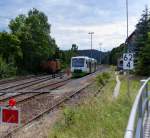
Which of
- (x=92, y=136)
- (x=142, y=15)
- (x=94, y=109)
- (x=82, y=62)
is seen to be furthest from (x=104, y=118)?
(x=142, y=15)

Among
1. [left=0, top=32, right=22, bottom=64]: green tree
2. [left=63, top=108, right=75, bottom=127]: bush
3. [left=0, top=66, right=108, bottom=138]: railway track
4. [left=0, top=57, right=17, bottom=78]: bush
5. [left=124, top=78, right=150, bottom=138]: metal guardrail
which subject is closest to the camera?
[left=124, top=78, right=150, bottom=138]: metal guardrail

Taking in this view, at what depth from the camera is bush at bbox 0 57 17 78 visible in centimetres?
5472

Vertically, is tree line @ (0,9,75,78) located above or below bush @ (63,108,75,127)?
above

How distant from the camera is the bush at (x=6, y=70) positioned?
180ft

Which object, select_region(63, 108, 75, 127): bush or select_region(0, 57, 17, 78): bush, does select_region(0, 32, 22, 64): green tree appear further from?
select_region(63, 108, 75, 127): bush

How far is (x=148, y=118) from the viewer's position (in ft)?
39.0

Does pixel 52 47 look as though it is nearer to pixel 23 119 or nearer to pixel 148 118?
pixel 23 119

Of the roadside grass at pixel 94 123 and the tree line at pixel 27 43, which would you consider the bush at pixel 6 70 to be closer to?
the tree line at pixel 27 43

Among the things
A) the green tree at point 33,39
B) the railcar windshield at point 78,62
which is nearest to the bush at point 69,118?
the railcar windshield at point 78,62

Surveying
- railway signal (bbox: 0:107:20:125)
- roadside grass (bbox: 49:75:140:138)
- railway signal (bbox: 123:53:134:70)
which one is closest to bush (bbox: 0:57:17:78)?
railway signal (bbox: 123:53:134:70)

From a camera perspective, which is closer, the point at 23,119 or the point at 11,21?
the point at 23,119

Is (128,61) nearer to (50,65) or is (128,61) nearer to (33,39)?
(50,65)

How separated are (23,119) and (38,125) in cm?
206

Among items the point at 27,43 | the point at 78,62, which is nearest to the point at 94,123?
the point at 78,62
